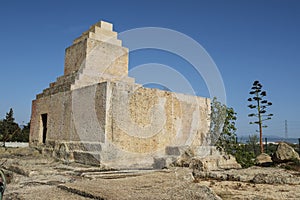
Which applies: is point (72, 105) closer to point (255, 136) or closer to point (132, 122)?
point (132, 122)

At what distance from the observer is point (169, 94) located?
11.4m

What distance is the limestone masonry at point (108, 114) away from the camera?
9.19 metres

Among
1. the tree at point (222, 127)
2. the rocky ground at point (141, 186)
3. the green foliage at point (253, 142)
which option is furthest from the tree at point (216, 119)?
the green foliage at point (253, 142)

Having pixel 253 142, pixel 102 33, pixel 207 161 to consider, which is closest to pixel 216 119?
pixel 207 161

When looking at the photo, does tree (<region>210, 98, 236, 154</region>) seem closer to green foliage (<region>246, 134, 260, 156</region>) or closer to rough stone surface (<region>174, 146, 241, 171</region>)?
rough stone surface (<region>174, 146, 241, 171</region>)

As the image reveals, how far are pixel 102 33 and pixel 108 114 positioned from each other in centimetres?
536

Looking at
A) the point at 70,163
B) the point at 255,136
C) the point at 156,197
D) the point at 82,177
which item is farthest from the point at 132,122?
the point at 255,136

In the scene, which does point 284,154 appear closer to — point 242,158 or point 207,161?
point 242,158

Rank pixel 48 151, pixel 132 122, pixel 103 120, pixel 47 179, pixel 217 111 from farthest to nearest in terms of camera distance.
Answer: pixel 217 111
pixel 48 151
pixel 132 122
pixel 103 120
pixel 47 179

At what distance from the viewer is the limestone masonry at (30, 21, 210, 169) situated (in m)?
9.19

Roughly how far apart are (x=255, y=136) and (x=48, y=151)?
1543cm

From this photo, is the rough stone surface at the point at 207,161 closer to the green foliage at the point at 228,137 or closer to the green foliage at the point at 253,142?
the green foliage at the point at 228,137

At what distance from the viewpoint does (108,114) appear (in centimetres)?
914

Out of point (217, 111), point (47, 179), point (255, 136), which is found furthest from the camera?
point (255, 136)
